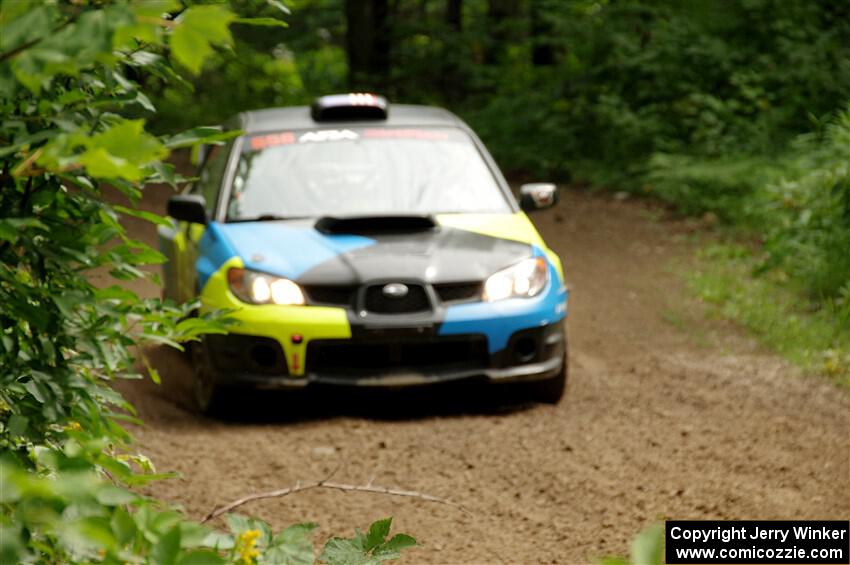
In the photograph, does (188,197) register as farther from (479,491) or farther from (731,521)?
(731,521)

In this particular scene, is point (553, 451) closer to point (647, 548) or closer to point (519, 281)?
point (519, 281)

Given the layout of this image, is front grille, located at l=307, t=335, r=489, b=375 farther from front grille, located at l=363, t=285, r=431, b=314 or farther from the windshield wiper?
the windshield wiper

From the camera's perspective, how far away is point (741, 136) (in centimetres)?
1548

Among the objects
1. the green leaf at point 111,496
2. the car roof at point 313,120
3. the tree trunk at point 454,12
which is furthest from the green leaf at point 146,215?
the tree trunk at point 454,12

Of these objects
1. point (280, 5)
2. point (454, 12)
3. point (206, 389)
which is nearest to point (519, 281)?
point (206, 389)

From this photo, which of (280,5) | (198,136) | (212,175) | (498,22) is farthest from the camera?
(498,22)

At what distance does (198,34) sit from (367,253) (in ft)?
17.7

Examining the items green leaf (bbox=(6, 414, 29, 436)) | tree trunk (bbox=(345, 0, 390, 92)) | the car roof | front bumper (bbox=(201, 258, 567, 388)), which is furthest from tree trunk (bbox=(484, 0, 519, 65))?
green leaf (bbox=(6, 414, 29, 436))

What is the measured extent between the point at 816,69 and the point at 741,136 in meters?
1.11

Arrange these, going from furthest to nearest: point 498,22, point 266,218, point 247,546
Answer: point 498,22
point 266,218
point 247,546

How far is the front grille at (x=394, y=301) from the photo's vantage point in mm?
7043

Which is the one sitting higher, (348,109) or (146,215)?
(146,215)

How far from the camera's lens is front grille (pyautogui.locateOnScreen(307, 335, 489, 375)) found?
7.04 m

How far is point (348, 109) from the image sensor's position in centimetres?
854
